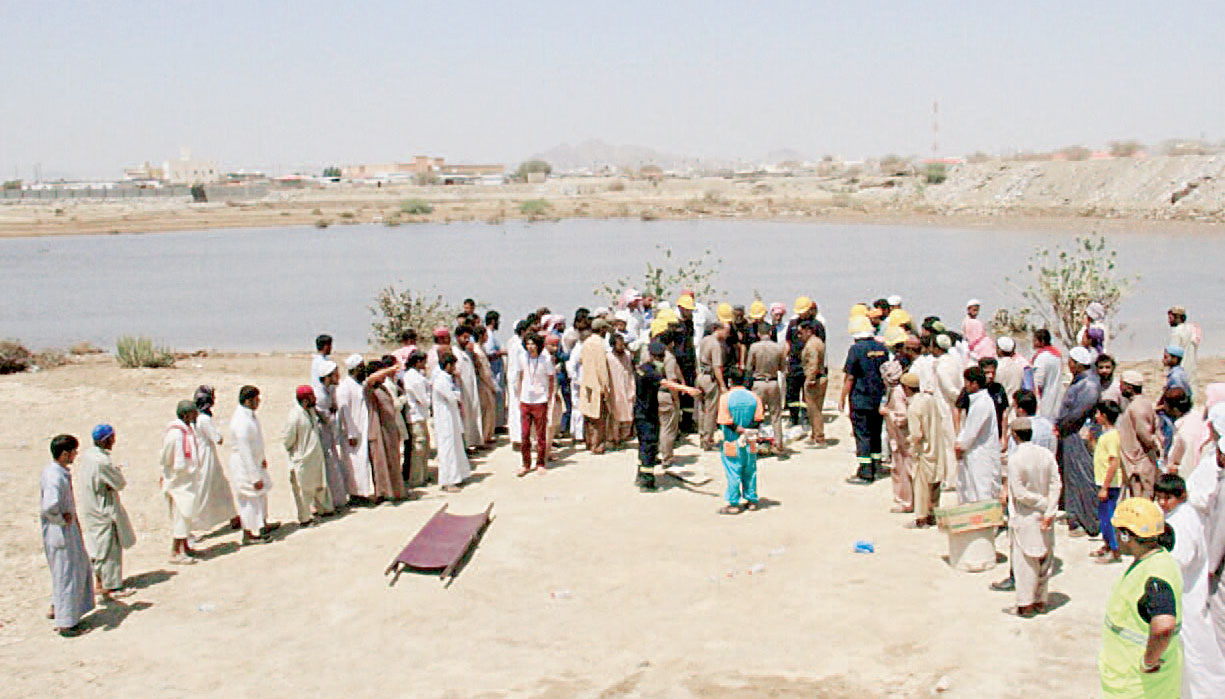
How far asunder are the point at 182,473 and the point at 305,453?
99cm

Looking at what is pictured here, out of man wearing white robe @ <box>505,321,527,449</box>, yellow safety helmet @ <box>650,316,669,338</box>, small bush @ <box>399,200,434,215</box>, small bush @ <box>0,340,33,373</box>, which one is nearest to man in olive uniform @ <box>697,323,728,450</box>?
yellow safety helmet @ <box>650,316,669,338</box>

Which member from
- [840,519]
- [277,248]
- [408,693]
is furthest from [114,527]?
[277,248]

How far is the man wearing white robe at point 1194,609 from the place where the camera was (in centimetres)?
494

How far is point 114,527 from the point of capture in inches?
299

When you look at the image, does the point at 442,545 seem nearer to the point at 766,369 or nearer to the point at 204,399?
the point at 204,399

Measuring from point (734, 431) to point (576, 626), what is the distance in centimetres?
259

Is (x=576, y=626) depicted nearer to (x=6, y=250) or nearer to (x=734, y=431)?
(x=734, y=431)

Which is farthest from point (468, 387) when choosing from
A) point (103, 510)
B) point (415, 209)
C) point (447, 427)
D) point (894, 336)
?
point (415, 209)

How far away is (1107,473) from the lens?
7312mm

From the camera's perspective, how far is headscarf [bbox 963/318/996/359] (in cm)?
1052

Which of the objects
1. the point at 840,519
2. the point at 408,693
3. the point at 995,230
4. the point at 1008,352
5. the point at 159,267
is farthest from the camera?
the point at 995,230

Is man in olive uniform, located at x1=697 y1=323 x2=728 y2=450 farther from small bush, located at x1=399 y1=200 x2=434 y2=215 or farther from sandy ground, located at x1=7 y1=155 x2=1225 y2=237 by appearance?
small bush, located at x1=399 y1=200 x2=434 y2=215

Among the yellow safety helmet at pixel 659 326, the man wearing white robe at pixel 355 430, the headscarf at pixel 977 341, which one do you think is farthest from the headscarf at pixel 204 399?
the headscarf at pixel 977 341

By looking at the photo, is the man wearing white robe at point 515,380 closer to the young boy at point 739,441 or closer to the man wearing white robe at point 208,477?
the young boy at point 739,441
